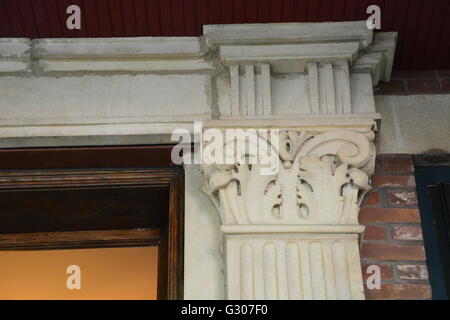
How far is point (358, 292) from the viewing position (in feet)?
8.27

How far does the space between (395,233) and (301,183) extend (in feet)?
1.49

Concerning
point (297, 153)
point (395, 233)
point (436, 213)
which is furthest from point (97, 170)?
point (436, 213)

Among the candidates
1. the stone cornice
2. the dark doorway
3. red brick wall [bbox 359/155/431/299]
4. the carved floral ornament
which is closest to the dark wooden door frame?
the carved floral ornament

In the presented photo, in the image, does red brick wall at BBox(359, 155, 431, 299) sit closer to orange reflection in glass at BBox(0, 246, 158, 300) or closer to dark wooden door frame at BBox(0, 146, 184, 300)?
dark wooden door frame at BBox(0, 146, 184, 300)

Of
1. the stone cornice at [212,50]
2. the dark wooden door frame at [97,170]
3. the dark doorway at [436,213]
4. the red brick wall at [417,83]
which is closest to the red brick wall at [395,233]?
the dark doorway at [436,213]

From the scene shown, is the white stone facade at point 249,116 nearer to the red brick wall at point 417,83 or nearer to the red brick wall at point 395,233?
the red brick wall at point 417,83

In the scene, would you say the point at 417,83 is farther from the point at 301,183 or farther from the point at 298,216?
the point at 298,216

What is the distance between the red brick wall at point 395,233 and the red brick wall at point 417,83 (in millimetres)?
395

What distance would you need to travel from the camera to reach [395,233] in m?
2.85

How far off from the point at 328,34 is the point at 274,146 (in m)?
0.60

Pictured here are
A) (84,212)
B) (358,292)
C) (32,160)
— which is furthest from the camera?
(84,212)
